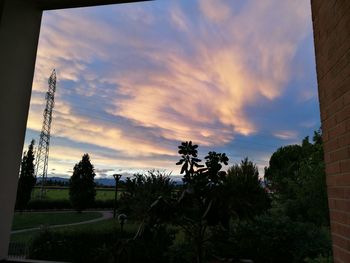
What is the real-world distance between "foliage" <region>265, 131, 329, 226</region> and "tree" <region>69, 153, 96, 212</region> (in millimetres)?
6390

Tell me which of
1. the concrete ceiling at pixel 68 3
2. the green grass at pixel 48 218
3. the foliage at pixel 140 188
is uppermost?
the concrete ceiling at pixel 68 3

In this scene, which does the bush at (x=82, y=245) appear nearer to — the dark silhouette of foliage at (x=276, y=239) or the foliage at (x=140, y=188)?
the foliage at (x=140, y=188)

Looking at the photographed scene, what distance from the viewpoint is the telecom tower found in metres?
4.67

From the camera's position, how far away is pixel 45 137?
5.75 metres

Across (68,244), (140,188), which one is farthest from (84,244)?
(140,188)

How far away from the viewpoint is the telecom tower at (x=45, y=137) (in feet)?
15.3

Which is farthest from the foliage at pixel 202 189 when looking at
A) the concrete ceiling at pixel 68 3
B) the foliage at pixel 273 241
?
the foliage at pixel 273 241

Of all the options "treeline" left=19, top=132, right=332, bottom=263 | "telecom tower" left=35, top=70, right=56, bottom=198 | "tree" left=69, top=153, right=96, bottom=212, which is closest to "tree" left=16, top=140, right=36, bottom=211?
"telecom tower" left=35, top=70, right=56, bottom=198

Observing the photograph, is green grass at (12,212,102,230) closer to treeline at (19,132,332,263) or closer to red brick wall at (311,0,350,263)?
treeline at (19,132,332,263)

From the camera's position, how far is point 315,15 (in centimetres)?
136

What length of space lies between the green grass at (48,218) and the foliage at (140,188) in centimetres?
450

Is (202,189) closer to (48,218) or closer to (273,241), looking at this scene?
(273,241)

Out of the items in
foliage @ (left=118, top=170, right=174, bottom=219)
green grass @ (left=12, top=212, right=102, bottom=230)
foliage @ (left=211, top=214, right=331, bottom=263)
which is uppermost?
foliage @ (left=118, top=170, right=174, bottom=219)

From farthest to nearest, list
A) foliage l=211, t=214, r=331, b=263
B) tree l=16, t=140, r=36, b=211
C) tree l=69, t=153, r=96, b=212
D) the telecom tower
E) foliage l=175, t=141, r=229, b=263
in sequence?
tree l=69, t=153, r=96, b=212 → tree l=16, t=140, r=36, b=211 → the telecom tower → foliage l=211, t=214, r=331, b=263 → foliage l=175, t=141, r=229, b=263
